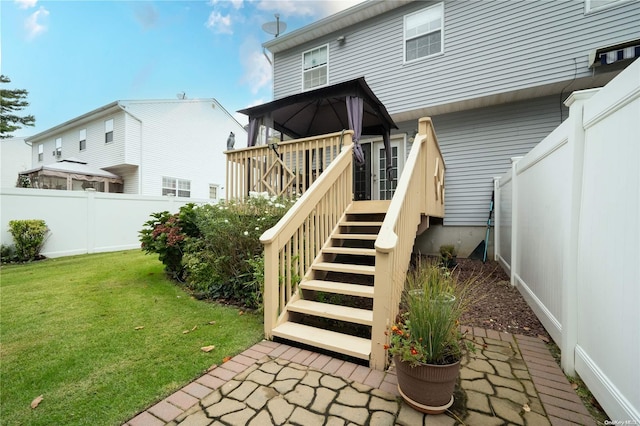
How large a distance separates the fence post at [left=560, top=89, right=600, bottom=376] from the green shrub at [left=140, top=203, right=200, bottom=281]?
189 inches

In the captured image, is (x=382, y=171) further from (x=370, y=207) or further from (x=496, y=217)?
(x=370, y=207)

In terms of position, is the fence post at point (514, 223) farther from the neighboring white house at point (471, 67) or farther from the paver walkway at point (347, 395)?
the neighboring white house at point (471, 67)

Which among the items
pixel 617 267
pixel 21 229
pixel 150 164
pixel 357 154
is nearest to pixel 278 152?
pixel 357 154

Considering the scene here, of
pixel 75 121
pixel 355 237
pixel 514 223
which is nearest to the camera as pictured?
pixel 355 237

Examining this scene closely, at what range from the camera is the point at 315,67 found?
27.0 ft

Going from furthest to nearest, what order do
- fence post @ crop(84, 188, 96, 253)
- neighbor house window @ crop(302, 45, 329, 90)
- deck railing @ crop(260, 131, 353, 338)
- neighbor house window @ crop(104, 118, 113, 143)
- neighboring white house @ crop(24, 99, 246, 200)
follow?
neighbor house window @ crop(104, 118, 113, 143) < neighboring white house @ crop(24, 99, 246, 200) < neighbor house window @ crop(302, 45, 329, 90) < fence post @ crop(84, 188, 96, 253) < deck railing @ crop(260, 131, 353, 338)

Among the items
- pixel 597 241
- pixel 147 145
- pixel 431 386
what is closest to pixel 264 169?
pixel 431 386

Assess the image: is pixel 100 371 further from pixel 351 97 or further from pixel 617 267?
pixel 351 97

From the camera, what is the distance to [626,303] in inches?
56.8

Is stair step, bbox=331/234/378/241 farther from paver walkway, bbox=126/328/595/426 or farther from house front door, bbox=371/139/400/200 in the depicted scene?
house front door, bbox=371/139/400/200

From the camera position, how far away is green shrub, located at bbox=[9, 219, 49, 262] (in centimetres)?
640

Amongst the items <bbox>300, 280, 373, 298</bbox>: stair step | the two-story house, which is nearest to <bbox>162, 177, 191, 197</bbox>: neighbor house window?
the two-story house

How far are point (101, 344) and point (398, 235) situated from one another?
3.04m

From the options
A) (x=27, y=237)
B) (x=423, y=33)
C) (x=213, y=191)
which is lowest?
(x=27, y=237)
